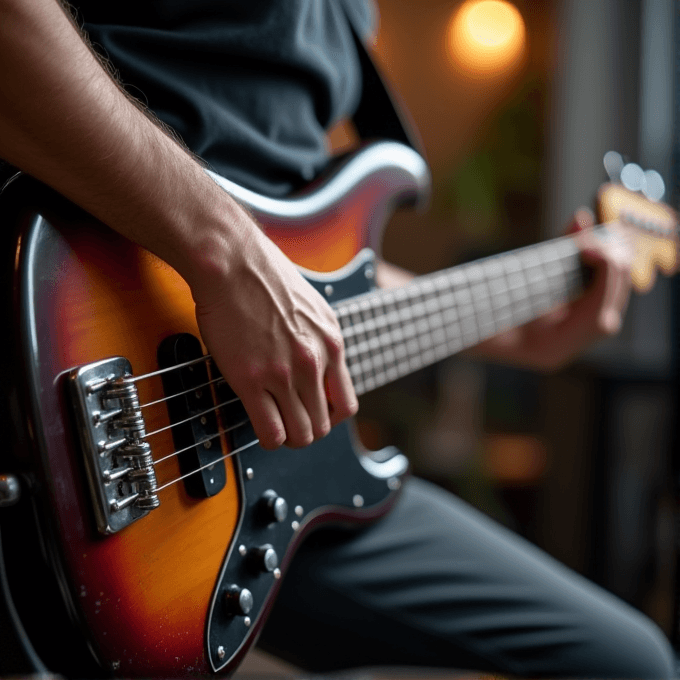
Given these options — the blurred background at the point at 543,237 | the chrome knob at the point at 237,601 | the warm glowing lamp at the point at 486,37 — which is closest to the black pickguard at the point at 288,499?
the chrome knob at the point at 237,601

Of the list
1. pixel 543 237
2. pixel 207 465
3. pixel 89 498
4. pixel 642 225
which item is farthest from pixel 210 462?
pixel 543 237

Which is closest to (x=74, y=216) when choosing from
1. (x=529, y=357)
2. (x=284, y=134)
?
(x=284, y=134)

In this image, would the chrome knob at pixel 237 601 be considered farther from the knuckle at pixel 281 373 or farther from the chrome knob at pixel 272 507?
the knuckle at pixel 281 373

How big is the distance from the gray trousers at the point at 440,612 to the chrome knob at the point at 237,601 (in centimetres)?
23

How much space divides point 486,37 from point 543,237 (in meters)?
0.76

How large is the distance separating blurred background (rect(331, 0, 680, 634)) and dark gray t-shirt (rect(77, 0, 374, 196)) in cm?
102

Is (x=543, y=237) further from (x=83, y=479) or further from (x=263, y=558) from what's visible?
(x=83, y=479)

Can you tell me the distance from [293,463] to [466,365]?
1.73 m

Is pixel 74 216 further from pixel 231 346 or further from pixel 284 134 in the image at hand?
pixel 284 134

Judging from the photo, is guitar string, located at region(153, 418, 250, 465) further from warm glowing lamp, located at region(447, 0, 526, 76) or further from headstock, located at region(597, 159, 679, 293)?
warm glowing lamp, located at region(447, 0, 526, 76)

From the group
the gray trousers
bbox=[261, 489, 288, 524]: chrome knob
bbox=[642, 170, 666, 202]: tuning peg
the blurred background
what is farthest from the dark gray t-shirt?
the blurred background

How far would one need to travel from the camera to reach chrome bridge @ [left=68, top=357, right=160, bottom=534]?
0.41m

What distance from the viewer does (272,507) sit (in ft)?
1.78

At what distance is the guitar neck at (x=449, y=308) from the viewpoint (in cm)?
66
